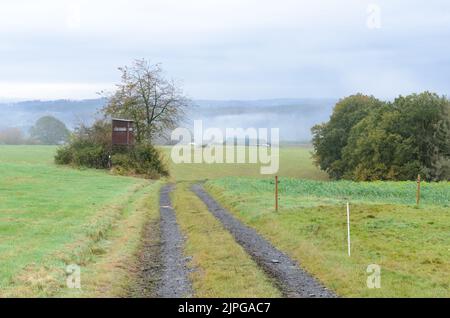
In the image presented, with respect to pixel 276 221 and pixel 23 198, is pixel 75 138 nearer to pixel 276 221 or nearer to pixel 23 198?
pixel 23 198

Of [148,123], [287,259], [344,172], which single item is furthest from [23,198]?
[344,172]

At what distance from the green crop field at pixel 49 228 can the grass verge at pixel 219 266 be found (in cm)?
299

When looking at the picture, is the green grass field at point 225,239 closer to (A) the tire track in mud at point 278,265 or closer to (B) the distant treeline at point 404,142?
(A) the tire track in mud at point 278,265

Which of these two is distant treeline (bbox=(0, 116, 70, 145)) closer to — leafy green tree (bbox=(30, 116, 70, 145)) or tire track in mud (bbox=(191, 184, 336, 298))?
leafy green tree (bbox=(30, 116, 70, 145))

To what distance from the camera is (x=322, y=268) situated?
15078mm

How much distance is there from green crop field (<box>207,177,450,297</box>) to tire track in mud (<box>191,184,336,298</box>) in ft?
1.31

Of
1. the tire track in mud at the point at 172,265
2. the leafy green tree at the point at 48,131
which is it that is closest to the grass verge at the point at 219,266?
the tire track in mud at the point at 172,265

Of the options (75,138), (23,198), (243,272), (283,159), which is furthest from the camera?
(283,159)

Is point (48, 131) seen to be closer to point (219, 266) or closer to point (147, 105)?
point (147, 105)

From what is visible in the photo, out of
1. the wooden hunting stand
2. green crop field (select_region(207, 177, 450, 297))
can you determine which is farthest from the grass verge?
the wooden hunting stand

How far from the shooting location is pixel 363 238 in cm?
1916

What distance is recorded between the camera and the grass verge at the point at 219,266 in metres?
12.6

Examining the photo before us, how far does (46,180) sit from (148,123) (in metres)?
31.4

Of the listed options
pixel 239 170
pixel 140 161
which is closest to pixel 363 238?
pixel 140 161
